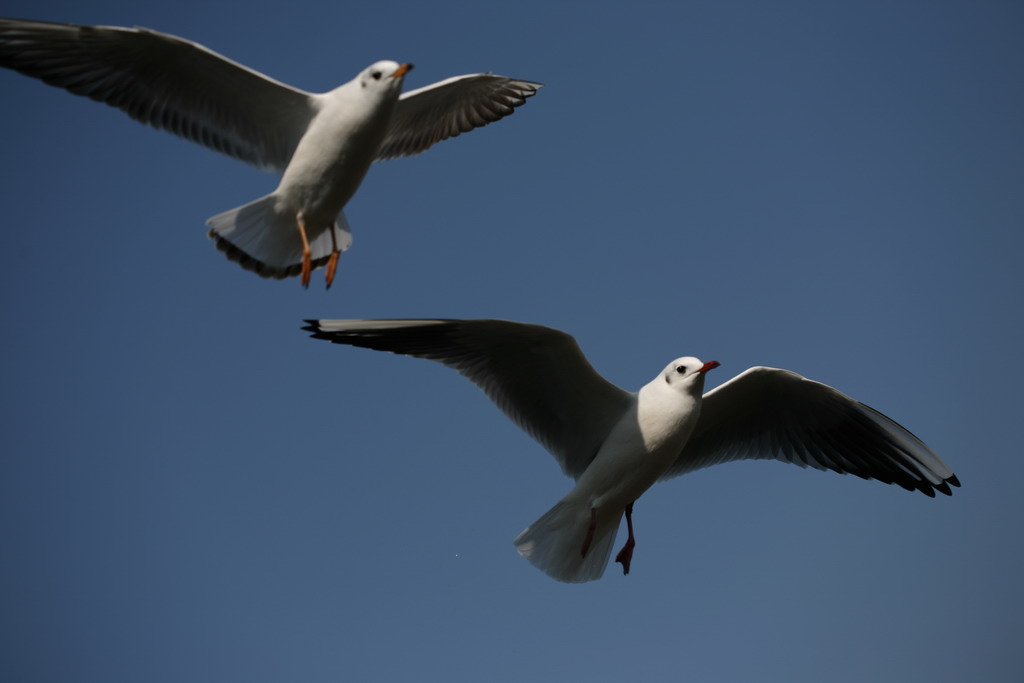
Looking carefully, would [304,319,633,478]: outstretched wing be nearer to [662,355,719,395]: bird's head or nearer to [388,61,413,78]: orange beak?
[662,355,719,395]: bird's head

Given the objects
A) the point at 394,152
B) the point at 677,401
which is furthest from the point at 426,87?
the point at 677,401

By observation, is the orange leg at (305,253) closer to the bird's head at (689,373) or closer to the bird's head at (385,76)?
the bird's head at (385,76)

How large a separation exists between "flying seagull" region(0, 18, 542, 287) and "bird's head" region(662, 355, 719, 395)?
2225 millimetres

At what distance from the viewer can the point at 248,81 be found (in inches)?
273

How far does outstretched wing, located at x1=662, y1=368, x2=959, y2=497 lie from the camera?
22.4 ft

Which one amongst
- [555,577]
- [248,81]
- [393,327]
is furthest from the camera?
[248,81]

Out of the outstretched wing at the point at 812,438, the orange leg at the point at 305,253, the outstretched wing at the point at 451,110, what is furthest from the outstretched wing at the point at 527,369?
the outstretched wing at the point at 451,110

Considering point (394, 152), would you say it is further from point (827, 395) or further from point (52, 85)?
point (827, 395)

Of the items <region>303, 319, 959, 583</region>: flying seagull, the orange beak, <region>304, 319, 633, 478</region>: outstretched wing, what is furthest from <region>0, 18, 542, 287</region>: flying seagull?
<region>303, 319, 959, 583</region>: flying seagull

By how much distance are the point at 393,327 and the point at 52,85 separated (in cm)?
261

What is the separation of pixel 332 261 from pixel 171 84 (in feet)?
4.85

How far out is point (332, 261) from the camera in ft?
23.6

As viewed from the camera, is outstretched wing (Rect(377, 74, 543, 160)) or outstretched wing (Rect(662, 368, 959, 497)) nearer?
outstretched wing (Rect(662, 368, 959, 497))

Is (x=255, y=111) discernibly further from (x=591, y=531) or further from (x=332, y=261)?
(x=591, y=531)
